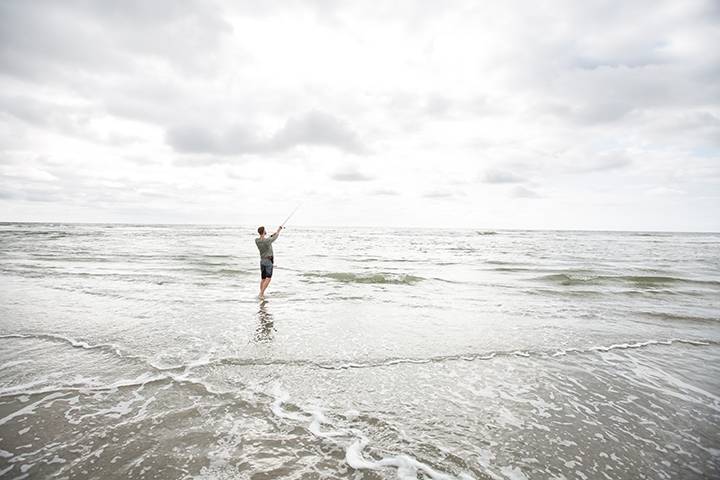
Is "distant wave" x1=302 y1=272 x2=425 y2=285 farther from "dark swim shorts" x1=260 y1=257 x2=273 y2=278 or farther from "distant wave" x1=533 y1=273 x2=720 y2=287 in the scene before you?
"distant wave" x1=533 y1=273 x2=720 y2=287

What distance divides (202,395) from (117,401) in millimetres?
1003

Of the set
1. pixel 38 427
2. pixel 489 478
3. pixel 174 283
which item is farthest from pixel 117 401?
pixel 174 283

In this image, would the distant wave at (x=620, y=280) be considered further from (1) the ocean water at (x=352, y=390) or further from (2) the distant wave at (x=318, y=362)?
(2) the distant wave at (x=318, y=362)

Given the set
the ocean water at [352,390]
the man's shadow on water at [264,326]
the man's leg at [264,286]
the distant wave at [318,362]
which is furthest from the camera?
the man's leg at [264,286]

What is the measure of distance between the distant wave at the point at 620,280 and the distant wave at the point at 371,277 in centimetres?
646

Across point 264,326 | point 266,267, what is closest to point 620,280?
point 266,267

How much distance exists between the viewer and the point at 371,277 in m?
17.2

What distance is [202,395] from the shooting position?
4.79 m

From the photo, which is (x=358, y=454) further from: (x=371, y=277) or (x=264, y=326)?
(x=371, y=277)

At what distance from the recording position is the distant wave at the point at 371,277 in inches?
643

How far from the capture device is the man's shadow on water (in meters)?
7.51

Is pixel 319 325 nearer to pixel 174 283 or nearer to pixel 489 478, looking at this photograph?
pixel 489 478

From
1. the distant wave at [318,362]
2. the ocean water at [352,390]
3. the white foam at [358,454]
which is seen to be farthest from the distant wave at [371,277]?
the white foam at [358,454]

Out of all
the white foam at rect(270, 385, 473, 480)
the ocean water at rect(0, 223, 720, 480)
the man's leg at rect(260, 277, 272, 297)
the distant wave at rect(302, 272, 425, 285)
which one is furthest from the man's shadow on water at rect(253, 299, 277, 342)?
the distant wave at rect(302, 272, 425, 285)
